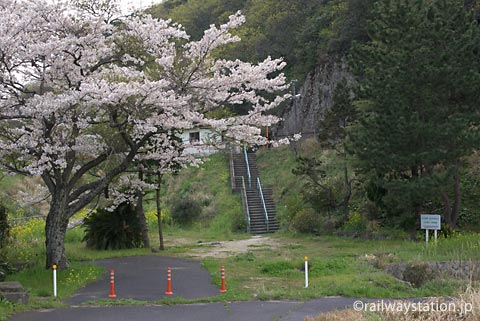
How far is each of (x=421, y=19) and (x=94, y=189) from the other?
43.0 feet

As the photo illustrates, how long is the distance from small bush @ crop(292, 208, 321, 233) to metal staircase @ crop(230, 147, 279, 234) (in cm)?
326

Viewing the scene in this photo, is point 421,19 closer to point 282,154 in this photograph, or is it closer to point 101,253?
point 101,253

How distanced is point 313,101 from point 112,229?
75.7 feet

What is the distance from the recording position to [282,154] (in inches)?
1652

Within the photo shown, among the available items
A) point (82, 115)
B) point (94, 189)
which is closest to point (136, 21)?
point (82, 115)

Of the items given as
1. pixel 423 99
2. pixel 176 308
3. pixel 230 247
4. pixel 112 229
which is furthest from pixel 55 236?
pixel 423 99

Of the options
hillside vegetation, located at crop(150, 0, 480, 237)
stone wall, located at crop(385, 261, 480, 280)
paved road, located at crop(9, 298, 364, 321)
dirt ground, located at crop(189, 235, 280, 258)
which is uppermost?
hillside vegetation, located at crop(150, 0, 480, 237)

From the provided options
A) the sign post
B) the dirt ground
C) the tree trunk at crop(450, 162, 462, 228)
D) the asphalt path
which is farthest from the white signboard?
the asphalt path

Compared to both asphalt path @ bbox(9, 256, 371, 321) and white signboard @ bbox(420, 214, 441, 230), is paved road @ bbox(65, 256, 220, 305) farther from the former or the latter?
white signboard @ bbox(420, 214, 441, 230)

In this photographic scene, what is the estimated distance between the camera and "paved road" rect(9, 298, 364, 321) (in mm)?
10672

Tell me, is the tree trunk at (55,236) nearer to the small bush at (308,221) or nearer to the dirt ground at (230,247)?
the dirt ground at (230,247)

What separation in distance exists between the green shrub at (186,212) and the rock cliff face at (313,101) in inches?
465

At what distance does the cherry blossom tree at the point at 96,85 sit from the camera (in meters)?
15.0

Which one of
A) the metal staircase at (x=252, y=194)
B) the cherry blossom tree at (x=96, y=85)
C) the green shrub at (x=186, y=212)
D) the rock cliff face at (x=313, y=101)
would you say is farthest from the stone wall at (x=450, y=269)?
the rock cliff face at (x=313, y=101)
